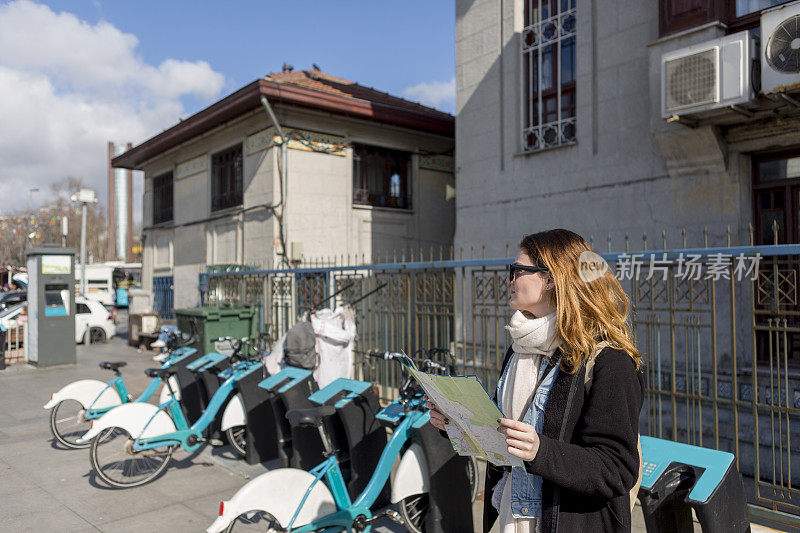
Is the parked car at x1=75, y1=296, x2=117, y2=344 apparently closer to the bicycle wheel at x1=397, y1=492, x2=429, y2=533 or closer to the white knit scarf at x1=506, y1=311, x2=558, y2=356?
the bicycle wheel at x1=397, y1=492, x2=429, y2=533

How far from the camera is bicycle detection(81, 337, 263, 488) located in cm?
513

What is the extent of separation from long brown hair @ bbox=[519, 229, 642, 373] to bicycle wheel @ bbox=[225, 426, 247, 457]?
190 inches

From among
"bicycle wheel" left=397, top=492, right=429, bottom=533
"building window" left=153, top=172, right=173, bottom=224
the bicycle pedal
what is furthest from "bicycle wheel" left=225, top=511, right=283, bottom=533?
"building window" left=153, top=172, right=173, bottom=224

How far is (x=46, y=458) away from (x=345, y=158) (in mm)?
9171

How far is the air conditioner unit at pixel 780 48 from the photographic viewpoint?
620 cm

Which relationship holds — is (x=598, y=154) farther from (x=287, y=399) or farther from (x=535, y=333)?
(x=535, y=333)

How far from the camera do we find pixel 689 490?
2.36 m

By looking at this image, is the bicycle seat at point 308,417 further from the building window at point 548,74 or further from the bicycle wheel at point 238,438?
the building window at point 548,74

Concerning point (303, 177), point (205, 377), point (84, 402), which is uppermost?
point (303, 177)

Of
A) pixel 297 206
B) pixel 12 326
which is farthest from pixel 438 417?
pixel 12 326

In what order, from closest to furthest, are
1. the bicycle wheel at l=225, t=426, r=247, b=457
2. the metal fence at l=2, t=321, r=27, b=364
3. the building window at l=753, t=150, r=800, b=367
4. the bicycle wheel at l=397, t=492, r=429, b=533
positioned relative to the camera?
the bicycle wheel at l=397, t=492, r=429, b=533, the bicycle wheel at l=225, t=426, r=247, b=457, the building window at l=753, t=150, r=800, b=367, the metal fence at l=2, t=321, r=27, b=364

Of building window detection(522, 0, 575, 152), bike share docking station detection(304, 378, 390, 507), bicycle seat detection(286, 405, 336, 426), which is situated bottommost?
bike share docking station detection(304, 378, 390, 507)

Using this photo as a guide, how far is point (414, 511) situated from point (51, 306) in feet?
34.9

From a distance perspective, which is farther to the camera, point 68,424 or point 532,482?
point 68,424
